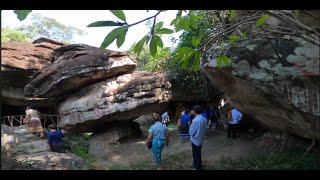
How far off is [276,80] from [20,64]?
13319 millimetres

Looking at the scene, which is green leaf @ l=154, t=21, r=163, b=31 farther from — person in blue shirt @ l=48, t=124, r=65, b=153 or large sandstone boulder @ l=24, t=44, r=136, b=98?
large sandstone boulder @ l=24, t=44, r=136, b=98

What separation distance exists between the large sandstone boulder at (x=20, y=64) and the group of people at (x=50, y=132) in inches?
118

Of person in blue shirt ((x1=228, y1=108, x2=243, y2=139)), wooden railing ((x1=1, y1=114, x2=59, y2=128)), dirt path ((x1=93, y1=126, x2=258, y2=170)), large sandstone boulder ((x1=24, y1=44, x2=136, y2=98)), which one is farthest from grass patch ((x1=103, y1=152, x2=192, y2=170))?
wooden railing ((x1=1, y1=114, x2=59, y2=128))

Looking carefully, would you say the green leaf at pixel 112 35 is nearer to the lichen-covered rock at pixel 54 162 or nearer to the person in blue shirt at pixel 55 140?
the lichen-covered rock at pixel 54 162

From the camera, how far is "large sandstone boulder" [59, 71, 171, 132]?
39.2 ft

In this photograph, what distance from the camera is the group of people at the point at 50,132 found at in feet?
28.2

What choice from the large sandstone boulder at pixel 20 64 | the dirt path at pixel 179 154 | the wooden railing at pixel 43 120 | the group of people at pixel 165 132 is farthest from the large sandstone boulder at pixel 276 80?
the wooden railing at pixel 43 120

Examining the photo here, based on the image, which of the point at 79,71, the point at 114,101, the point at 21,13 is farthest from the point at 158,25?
Answer: the point at 79,71

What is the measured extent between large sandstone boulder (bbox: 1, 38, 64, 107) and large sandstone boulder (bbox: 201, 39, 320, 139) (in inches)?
437

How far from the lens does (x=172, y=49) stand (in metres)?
15.1

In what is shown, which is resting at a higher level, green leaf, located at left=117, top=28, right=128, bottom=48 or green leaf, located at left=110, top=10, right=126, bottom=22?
green leaf, located at left=110, top=10, right=126, bottom=22
